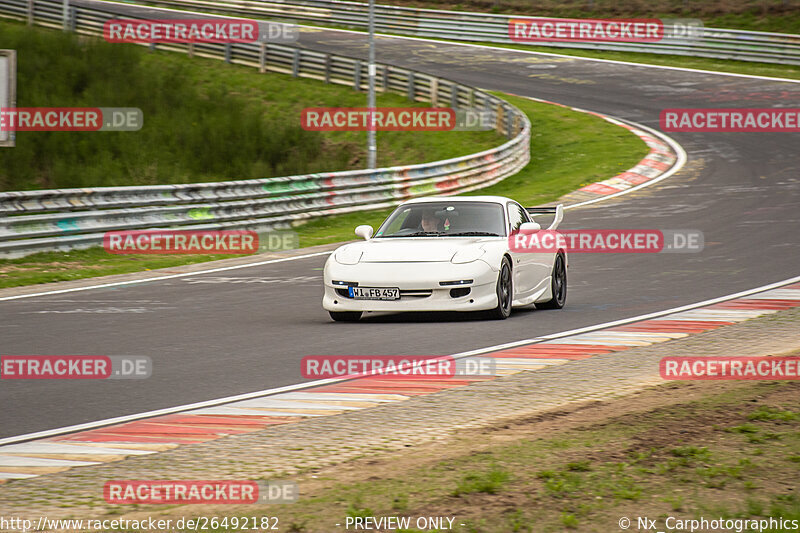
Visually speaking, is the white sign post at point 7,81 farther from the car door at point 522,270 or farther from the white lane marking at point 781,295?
the white lane marking at point 781,295

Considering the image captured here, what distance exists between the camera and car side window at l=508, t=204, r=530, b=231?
12562 mm

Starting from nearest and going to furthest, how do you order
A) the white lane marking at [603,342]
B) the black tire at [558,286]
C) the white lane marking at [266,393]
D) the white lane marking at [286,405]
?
1. the white lane marking at [266,393]
2. the white lane marking at [286,405]
3. the white lane marking at [603,342]
4. the black tire at [558,286]

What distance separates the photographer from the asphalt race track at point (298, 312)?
8.16 meters

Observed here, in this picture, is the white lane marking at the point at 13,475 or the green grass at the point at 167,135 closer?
the white lane marking at the point at 13,475

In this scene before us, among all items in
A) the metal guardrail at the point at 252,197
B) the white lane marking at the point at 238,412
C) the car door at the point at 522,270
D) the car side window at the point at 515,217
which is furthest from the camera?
the metal guardrail at the point at 252,197

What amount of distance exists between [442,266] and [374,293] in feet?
2.50

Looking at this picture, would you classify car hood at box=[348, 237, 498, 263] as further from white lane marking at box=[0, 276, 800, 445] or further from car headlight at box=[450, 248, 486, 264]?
white lane marking at box=[0, 276, 800, 445]

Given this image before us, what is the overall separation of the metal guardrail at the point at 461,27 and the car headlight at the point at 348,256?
38.5m

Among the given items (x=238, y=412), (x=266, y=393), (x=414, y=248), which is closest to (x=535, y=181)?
(x=414, y=248)

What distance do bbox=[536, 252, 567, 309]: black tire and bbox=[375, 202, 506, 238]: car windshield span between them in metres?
1.00

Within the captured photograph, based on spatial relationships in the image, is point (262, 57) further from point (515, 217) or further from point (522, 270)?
point (522, 270)

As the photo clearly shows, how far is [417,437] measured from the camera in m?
6.55

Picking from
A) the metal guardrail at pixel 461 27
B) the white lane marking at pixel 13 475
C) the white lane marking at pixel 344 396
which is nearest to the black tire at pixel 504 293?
the white lane marking at pixel 344 396

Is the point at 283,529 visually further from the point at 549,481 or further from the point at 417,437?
the point at 417,437
